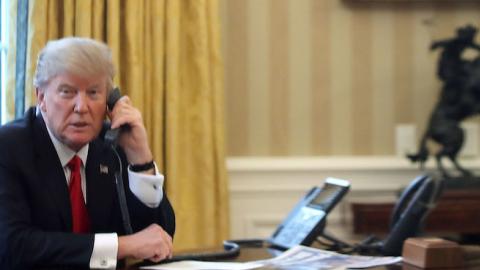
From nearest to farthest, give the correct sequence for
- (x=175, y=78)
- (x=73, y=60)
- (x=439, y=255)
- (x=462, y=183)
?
(x=439, y=255) < (x=73, y=60) < (x=175, y=78) < (x=462, y=183)

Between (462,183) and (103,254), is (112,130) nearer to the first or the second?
(103,254)

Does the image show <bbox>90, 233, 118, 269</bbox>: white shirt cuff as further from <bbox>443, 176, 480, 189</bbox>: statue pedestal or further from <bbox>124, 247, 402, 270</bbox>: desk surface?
<bbox>443, 176, 480, 189</bbox>: statue pedestal

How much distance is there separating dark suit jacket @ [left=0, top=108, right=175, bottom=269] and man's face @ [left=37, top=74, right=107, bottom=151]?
57 millimetres

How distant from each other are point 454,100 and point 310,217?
1225mm

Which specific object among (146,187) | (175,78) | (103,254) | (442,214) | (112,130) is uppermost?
(175,78)

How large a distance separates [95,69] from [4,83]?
1.06 m

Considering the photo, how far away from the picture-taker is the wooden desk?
2811mm

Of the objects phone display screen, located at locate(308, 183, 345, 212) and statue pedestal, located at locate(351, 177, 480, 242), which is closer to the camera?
phone display screen, located at locate(308, 183, 345, 212)

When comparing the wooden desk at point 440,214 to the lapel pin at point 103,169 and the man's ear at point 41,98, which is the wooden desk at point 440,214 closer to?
the lapel pin at point 103,169

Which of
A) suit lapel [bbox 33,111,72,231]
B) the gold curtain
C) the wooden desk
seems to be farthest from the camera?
the wooden desk

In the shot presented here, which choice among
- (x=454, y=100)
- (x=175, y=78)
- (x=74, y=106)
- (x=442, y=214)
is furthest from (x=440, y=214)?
(x=74, y=106)

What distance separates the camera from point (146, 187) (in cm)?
181

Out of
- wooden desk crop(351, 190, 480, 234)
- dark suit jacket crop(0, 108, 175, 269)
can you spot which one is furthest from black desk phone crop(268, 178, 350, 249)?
wooden desk crop(351, 190, 480, 234)

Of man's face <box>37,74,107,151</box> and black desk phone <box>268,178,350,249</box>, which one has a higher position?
man's face <box>37,74,107,151</box>
